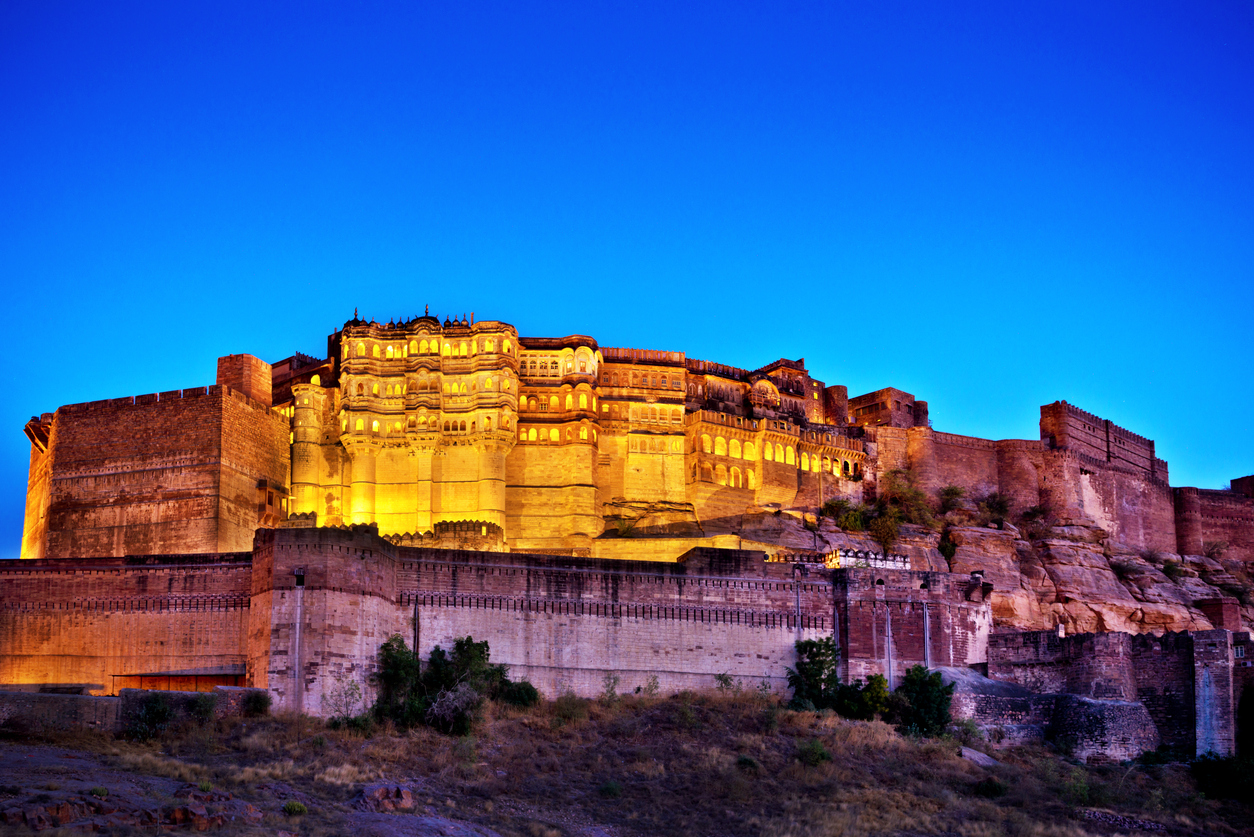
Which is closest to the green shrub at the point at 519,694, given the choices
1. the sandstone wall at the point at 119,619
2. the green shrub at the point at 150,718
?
the sandstone wall at the point at 119,619

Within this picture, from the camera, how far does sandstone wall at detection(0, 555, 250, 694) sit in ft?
174

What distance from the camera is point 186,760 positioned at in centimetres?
4162

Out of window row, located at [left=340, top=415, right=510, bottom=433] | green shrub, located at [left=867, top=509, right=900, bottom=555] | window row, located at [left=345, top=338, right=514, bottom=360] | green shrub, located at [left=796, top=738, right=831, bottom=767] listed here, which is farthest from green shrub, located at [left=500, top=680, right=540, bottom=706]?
green shrub, located at [left=867, top=509, right=900, bottom=555]

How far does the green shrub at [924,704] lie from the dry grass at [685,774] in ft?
6.36

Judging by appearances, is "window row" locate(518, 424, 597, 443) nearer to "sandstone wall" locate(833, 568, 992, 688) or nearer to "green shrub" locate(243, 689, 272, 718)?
"sandstone wall" locate(833, 568, 992, 688)

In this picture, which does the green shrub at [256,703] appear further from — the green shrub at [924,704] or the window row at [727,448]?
the window row at [727,448]

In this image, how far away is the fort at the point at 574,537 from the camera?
53531 mm

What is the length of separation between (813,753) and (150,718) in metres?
21.1

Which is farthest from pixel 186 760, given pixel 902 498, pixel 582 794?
pixel 902 498

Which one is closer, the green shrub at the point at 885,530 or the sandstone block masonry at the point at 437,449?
the sandstone block masonry at the point at 437,449

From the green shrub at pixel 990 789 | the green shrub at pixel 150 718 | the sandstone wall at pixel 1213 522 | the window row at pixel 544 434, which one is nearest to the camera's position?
the green shrub at pixel 150 718

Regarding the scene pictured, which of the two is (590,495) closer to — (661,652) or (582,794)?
(661,652)

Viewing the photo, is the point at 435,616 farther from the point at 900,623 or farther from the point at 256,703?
the point at 900,623

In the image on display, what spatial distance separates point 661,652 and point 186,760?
21.0m
